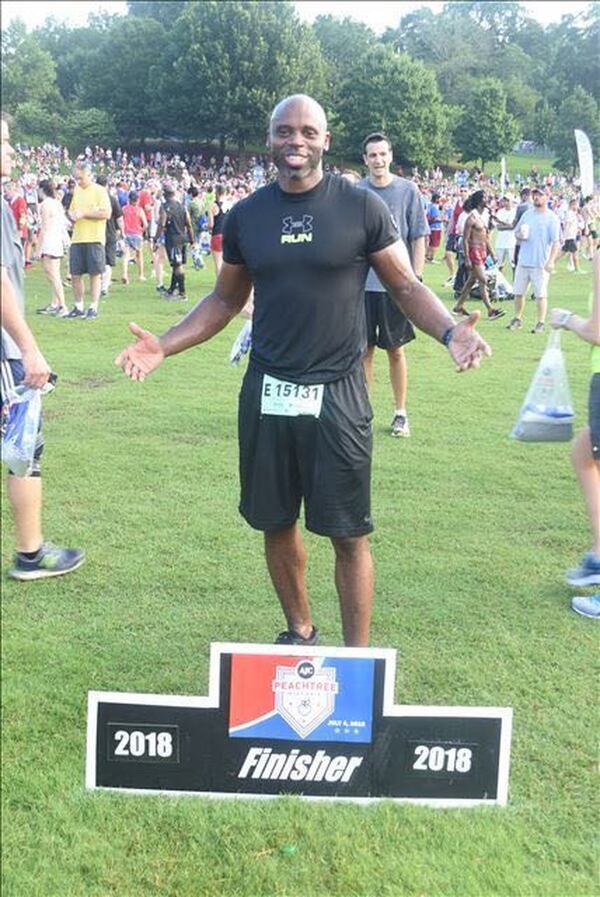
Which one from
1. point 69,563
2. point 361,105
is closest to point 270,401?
point 69,563

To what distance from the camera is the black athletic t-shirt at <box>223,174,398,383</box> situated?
8.45 ft

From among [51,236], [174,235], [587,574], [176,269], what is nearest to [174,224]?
[174,235]

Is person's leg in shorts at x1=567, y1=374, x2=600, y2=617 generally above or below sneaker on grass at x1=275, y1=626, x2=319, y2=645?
above

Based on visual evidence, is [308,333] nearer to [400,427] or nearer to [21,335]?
[21,335]

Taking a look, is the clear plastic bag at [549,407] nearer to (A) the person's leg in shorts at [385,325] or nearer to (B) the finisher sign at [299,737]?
(B) the finisher sign at [299,737]

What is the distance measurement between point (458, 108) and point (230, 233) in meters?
2.59

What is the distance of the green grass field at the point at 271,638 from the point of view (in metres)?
2.32

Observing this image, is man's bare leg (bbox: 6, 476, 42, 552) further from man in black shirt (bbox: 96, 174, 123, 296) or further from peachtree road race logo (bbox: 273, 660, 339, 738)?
man in black shirt (bbox: 96, 174, 123, 296)

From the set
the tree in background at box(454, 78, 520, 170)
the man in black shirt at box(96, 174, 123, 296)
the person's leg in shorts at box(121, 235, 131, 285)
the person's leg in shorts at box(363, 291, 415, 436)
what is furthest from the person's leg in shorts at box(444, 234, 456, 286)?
the person's leg in shorts at box(363, 291, 415, 436)

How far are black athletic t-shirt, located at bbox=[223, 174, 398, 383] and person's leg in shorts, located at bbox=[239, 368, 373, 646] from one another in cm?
12

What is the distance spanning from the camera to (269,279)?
8.68ft

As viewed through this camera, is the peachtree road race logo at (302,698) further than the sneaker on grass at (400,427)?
No

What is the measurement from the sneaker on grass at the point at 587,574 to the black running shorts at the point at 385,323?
216cm

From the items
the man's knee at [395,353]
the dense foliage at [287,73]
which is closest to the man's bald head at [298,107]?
the dense foliage at [287,73]
